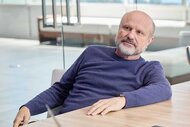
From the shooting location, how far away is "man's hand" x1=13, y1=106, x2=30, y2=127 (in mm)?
2025

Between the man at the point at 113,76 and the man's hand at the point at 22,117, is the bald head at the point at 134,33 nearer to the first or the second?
the man at the point at 113,76

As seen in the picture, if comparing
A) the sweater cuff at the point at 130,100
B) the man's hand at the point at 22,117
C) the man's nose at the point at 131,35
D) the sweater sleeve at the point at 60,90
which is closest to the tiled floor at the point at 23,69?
the sweater sleeve at the point at 60,90

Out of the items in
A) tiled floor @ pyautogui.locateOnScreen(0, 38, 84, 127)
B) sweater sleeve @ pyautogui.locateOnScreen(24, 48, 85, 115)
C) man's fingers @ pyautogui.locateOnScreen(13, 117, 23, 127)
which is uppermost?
sweater sleeve @ pyautogui.locateOnScreen(24, 48, 85, 115)

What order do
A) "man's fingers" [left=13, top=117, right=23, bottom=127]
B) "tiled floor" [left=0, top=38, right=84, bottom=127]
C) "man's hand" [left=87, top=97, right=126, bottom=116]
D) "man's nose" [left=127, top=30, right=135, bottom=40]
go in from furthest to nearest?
1. "tiled floor" [left=0, top=38, right=84, bottom=127]
2. "man's nose" [left=127, top=30, right=135, bottom=40]
3. "man's fingers" [left=13, top=117, right=23, bottom=127]
4. "man's hand" [left=87, top=97, right=126, bottom=116]

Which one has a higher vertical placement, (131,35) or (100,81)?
(131,35)

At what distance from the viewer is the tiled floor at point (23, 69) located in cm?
477

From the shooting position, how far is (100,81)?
216 cm

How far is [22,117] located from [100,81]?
41cm

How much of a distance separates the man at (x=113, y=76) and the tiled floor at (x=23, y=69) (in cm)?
179

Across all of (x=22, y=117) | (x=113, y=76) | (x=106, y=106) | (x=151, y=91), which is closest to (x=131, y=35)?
(x=113, y=76)

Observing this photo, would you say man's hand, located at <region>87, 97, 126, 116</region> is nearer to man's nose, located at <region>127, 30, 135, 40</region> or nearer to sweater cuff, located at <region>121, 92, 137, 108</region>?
sweater cuff, located at <region>121, 92, 137, 108</region>

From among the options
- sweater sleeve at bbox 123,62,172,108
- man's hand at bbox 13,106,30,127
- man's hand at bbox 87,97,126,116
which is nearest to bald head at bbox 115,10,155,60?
sweater sleeve at bbox 123,62,172,108

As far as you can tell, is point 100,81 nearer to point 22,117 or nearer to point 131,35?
point 131,35

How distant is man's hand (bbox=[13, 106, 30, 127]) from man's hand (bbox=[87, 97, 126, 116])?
0.38 m
